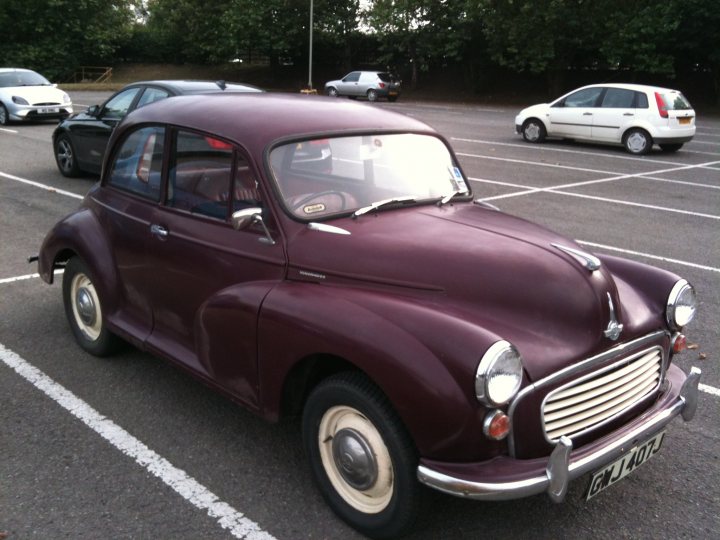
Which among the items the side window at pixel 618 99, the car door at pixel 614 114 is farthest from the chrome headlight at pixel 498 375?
the side window at pixel 618 99

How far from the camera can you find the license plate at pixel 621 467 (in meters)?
2.84

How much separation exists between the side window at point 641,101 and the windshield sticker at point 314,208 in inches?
568

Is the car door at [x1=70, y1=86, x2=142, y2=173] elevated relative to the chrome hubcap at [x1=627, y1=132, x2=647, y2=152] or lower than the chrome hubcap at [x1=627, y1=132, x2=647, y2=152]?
elevated

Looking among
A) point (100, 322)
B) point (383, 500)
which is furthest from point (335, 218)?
point (100, 322)

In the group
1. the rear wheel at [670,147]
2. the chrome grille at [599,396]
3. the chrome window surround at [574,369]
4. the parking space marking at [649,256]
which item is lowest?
the parking space marking at [649,256]

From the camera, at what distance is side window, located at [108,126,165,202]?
420 centimetres

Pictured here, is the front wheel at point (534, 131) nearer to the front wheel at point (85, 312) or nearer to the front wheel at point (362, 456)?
the front wheel at point (85, 312)

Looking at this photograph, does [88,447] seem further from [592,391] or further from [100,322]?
[592,391]

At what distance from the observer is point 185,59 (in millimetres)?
53812

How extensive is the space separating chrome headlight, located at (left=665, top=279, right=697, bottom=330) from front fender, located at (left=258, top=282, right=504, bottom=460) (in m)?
1.20

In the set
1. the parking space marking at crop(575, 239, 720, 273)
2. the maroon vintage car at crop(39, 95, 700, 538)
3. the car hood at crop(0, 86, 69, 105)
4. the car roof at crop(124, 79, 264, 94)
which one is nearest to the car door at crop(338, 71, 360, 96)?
the car hood at crop(0, 86, 69, 105)

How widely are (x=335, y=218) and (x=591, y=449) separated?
1.61m

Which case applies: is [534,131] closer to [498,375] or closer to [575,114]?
[575,114]

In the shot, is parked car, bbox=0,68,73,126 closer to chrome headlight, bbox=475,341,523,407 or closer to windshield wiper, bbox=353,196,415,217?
windshield wiper, bbox=353,196,415,217
